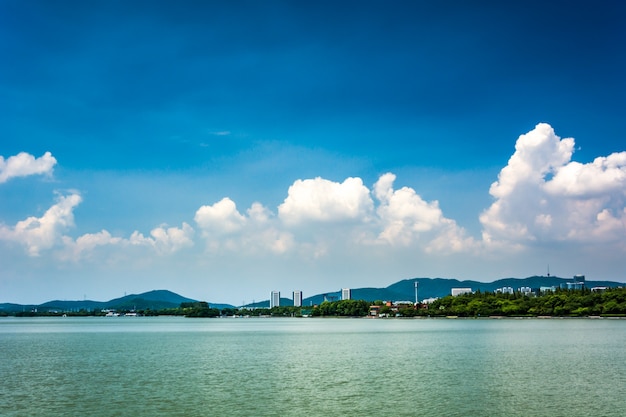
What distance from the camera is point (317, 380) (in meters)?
37.4

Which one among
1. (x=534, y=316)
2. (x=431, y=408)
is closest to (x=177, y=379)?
(x=431, y=408)

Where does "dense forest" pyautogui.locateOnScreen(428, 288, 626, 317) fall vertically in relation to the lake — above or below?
above

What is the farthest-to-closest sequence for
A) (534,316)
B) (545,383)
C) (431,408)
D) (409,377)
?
(534,316)
(409,377)
(545,383)
(431,408)

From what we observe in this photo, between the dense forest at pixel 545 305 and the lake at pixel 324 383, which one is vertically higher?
the dense forest at pixel 545 305

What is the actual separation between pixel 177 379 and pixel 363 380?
41.6 feet

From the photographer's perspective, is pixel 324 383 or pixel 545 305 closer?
pixel 324 383

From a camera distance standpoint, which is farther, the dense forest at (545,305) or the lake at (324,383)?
the dense forest at (545,305)

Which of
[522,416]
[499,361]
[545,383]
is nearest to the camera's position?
[522,416]

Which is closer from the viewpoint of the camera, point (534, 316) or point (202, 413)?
point (202, 413)

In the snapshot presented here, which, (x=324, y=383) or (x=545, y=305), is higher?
(x=545, y=305)

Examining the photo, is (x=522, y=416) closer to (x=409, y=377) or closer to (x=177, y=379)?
(x=409, y=377)

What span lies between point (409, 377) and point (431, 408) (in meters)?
10.6

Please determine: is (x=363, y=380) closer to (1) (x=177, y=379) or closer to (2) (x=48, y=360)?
(1) (x=177, y=379)

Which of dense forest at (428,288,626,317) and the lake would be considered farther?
dense forest at (428,288,626,317)
